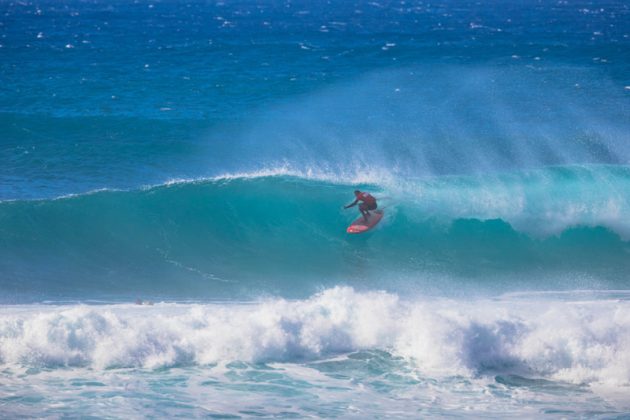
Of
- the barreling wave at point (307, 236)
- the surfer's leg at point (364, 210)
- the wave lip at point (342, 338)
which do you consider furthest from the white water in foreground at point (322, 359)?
the surfer's leg at point (364, 210)

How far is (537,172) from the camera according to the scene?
21062 mm

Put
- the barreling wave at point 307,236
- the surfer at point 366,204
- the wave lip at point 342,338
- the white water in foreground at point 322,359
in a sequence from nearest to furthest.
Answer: the white water in foreground at point 322,359 → the wave lip at point 342,338 → the barreling wave at point 307,236 → the surfer at point 366,204

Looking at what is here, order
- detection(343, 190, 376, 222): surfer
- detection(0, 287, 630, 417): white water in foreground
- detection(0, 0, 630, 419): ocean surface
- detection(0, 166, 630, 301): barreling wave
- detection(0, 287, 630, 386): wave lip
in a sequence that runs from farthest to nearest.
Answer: detection(343, 190, 376, 222): surfer
detection(0, 166, 630, 301): barreling wave
detection(0, 287, 630, 386): wave lip
detection(0, 0, 630, 419): ocean surface
detection(0, 287, 630, 417): white water in foreground

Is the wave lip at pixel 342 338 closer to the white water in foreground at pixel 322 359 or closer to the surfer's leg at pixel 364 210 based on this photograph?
the white water in foreground at pixel 322 359

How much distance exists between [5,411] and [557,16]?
74913 mm

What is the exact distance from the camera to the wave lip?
38.8 ft

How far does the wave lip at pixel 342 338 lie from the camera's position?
465 inches

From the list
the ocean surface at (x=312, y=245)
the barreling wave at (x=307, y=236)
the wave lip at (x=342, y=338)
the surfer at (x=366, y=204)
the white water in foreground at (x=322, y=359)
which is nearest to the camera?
the white water in foreground at (x=322, y=359)

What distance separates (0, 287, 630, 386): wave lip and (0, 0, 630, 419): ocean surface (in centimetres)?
4

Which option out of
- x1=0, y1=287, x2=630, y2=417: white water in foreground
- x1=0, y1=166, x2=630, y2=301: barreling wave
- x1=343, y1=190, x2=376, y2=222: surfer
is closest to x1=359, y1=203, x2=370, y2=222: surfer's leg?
x1=343, y1=190, x2=376, y2=222: surfer

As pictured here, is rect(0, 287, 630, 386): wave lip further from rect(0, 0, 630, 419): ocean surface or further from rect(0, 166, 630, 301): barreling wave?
rect(0, 166, 630, 301): barreling wave

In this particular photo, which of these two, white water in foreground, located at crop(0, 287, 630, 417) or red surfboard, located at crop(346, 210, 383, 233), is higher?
red surfboard, located at crop(346, 210, 383, 233)

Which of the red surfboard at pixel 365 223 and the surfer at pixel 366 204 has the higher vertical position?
the surfer at pixel 366 204

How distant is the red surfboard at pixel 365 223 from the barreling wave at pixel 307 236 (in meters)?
0.19
